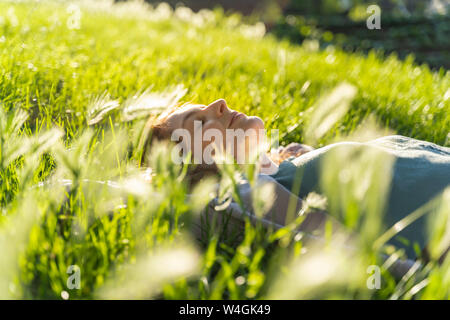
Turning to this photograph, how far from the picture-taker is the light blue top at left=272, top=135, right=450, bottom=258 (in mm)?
1262

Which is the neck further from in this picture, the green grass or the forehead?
the forehead

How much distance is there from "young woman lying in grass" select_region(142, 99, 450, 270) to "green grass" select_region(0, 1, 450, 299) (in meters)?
0.11

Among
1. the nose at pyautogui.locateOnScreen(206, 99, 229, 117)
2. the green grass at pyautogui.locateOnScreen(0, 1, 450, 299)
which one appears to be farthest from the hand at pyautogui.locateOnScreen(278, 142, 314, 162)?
the nose at pyautogui.locateOnScreen(206, 99, 229, 117)

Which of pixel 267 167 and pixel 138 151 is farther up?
pixel 138 151

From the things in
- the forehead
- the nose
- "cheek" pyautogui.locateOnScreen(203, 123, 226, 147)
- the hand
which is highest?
the nose

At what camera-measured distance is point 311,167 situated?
1.42 m

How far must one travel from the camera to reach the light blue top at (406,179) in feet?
4.14

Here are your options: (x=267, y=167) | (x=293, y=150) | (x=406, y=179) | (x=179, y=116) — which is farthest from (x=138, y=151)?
(x=293, y=150)

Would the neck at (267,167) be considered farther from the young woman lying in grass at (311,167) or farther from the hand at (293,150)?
the hand at (293,150)

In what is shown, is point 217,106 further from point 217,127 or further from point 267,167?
point 267,167

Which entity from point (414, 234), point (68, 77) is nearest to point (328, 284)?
point (414, 234)

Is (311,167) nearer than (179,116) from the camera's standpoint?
Yes

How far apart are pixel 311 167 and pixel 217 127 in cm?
36

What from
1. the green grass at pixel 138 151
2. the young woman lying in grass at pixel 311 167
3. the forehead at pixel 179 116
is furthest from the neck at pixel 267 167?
the forehead at pixel 179 116
